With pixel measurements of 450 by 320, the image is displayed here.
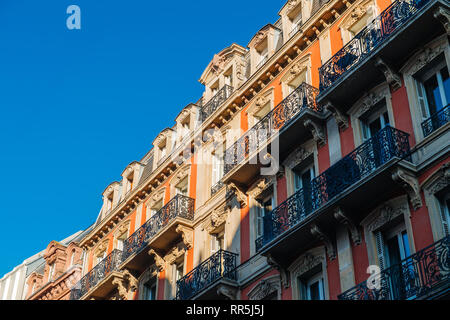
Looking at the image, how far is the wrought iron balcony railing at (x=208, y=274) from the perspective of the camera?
2255cm

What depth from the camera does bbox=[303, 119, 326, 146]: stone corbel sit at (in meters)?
21.3

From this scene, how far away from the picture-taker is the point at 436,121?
17.7m

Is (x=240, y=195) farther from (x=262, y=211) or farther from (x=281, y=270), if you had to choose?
(x=281, y=270)

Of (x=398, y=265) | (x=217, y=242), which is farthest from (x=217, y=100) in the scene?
(x=398, y=265)

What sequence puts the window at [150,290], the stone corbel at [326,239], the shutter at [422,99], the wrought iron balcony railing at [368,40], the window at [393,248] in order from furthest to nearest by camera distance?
the window at [150,290] < the wrought iron balcony railing at [368,40] < the stone corbel at [326,239] < the shutter at [422,99] < the window at [393,248]

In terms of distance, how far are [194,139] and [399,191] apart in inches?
499

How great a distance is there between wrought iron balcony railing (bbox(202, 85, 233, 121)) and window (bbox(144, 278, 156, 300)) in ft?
22.2

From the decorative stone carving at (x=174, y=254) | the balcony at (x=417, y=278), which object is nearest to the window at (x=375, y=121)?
the balcony at (x=417, y=278)

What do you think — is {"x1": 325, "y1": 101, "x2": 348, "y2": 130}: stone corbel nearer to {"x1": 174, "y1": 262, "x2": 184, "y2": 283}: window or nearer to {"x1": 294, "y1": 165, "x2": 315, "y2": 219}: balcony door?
{"x1": 294, "y1": 165, "x2": 315, "y2": 219}: balcony door

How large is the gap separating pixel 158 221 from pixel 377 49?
40.1 feet

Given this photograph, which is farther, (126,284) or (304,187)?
(126,284)

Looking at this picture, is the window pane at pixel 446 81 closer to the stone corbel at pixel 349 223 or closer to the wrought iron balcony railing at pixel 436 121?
the wrought iron balcony railing at pixel 436 121

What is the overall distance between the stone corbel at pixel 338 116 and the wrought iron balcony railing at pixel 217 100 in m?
7.39
